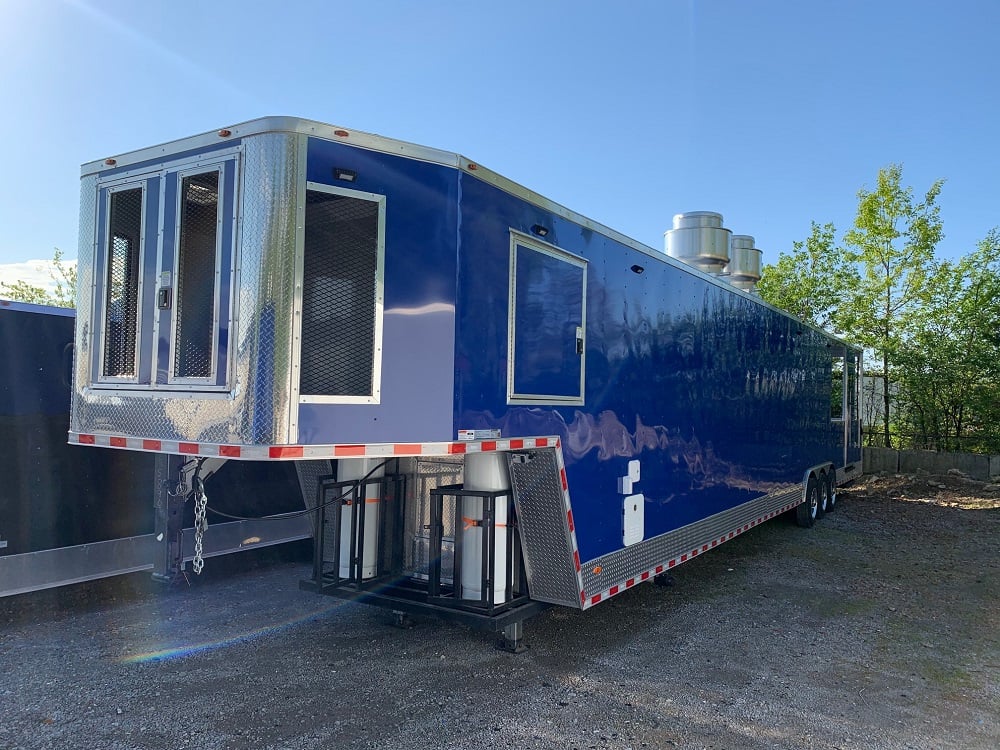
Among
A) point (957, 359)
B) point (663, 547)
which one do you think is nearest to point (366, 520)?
point (663, 547)

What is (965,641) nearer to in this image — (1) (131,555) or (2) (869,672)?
(2) (869,672)

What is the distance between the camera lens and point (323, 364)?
3.62 meters

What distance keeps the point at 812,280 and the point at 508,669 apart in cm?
1644

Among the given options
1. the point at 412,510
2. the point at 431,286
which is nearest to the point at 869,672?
the point at 412,510

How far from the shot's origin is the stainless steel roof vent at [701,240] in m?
→ 8.63

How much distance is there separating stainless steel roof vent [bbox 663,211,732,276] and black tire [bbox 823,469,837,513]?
4687mm

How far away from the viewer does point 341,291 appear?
368 cm

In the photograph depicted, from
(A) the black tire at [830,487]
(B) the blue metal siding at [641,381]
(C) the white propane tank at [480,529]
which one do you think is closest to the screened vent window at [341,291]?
(B) the blue metal siding at [641,381]

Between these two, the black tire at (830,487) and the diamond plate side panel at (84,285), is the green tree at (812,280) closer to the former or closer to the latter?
the black tire at (830,487)

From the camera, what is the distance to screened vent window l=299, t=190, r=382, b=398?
363 centimetres

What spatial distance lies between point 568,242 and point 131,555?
423 centimetres

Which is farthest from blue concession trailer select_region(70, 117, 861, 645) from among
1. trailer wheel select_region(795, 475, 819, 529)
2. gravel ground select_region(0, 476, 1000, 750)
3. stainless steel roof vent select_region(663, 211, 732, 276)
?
trailer wheel select_region(795, 475, 819, 529)

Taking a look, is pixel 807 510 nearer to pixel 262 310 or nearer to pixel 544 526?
pixel 544 526

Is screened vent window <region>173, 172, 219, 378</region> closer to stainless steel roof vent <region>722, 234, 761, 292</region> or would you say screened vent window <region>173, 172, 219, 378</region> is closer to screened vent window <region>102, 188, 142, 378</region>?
screened vent window <region>102, 188, 142, 378</region>
